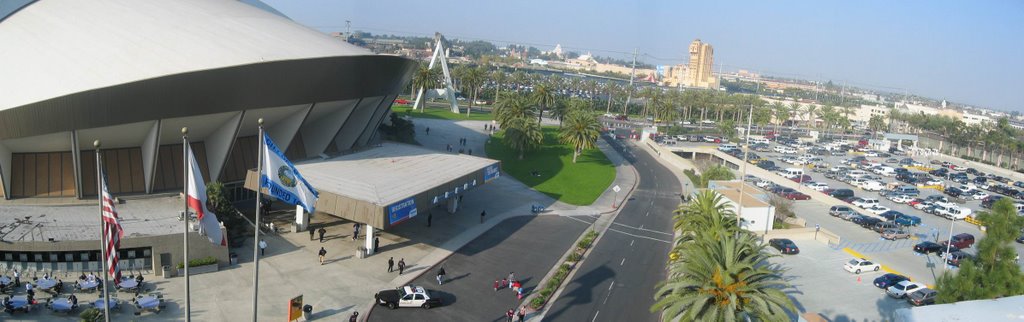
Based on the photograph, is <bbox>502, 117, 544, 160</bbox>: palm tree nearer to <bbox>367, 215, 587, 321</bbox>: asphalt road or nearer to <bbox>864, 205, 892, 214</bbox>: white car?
<bbox>367, 215, 587, 321</bbox>: asphalt road

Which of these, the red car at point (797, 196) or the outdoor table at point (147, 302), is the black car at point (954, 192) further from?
the outdoor table at point (147, 302)

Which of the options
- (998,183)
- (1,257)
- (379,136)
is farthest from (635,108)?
(1,257)

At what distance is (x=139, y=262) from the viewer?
105 feet

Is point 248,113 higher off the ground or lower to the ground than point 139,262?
higher

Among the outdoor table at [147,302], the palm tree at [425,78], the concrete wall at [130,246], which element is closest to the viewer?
the outdoor table at [147,302]

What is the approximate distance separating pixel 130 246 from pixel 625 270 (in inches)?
1023

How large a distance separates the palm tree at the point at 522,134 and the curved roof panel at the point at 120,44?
91.7 feet

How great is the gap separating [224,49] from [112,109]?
295 inches

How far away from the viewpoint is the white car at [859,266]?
133ft

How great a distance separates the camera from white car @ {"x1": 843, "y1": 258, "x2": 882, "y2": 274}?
40.4 meters

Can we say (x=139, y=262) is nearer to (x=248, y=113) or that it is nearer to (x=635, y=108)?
(x=248, y=113)

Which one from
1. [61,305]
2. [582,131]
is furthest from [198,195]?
[582,131]

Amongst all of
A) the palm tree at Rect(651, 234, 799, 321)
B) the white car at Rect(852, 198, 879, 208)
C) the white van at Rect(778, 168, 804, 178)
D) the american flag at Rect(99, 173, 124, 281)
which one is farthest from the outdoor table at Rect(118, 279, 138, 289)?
the white van at Rect(778, 168, 804, 178)

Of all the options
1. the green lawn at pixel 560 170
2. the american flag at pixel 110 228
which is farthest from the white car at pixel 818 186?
the american flag at pixel 110 228
